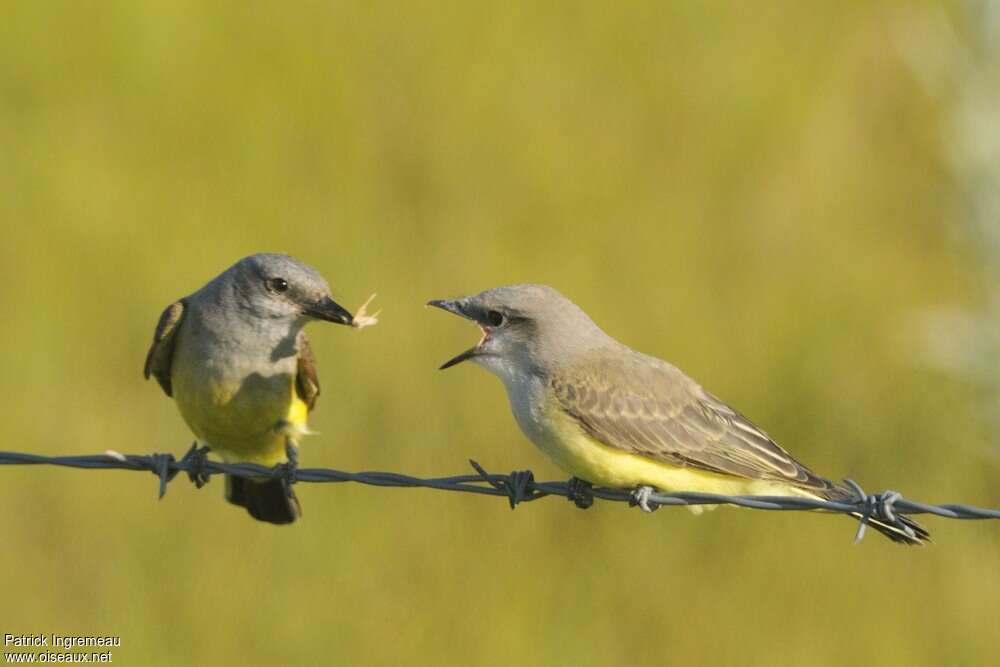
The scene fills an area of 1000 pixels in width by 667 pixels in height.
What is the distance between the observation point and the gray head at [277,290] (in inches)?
291

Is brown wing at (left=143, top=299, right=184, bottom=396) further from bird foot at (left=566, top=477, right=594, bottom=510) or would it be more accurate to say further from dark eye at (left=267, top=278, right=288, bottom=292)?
bird foot at (left=566, top=477, right=594, bottom=510)

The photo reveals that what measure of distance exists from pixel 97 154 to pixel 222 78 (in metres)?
1.41

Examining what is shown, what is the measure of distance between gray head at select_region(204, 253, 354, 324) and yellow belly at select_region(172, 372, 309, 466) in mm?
326

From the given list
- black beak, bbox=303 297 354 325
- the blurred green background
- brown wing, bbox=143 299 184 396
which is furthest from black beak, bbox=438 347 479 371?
the blurred green background

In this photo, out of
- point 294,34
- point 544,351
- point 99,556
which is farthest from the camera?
point 294,34

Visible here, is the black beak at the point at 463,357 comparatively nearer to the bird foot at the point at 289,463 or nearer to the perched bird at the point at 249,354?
the perched bird at the point at 249,354

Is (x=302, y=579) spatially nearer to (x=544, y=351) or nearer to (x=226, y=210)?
(x=544, y=351)

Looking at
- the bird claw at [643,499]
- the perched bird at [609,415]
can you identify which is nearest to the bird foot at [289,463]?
the perched bird at [609,415]

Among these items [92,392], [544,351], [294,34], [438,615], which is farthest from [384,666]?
A: [294,34]

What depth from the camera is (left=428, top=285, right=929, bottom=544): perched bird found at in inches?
265

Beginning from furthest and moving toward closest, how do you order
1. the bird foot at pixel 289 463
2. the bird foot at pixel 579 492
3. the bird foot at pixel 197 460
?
the bird foot at pixel 197 460, the bird foot at pixel 289 463, the bird foot at pixel 579 492

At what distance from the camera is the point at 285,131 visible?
13312 mm

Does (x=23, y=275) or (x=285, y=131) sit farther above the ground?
(x=285, y=131)

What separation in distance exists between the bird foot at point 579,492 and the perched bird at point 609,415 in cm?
6
